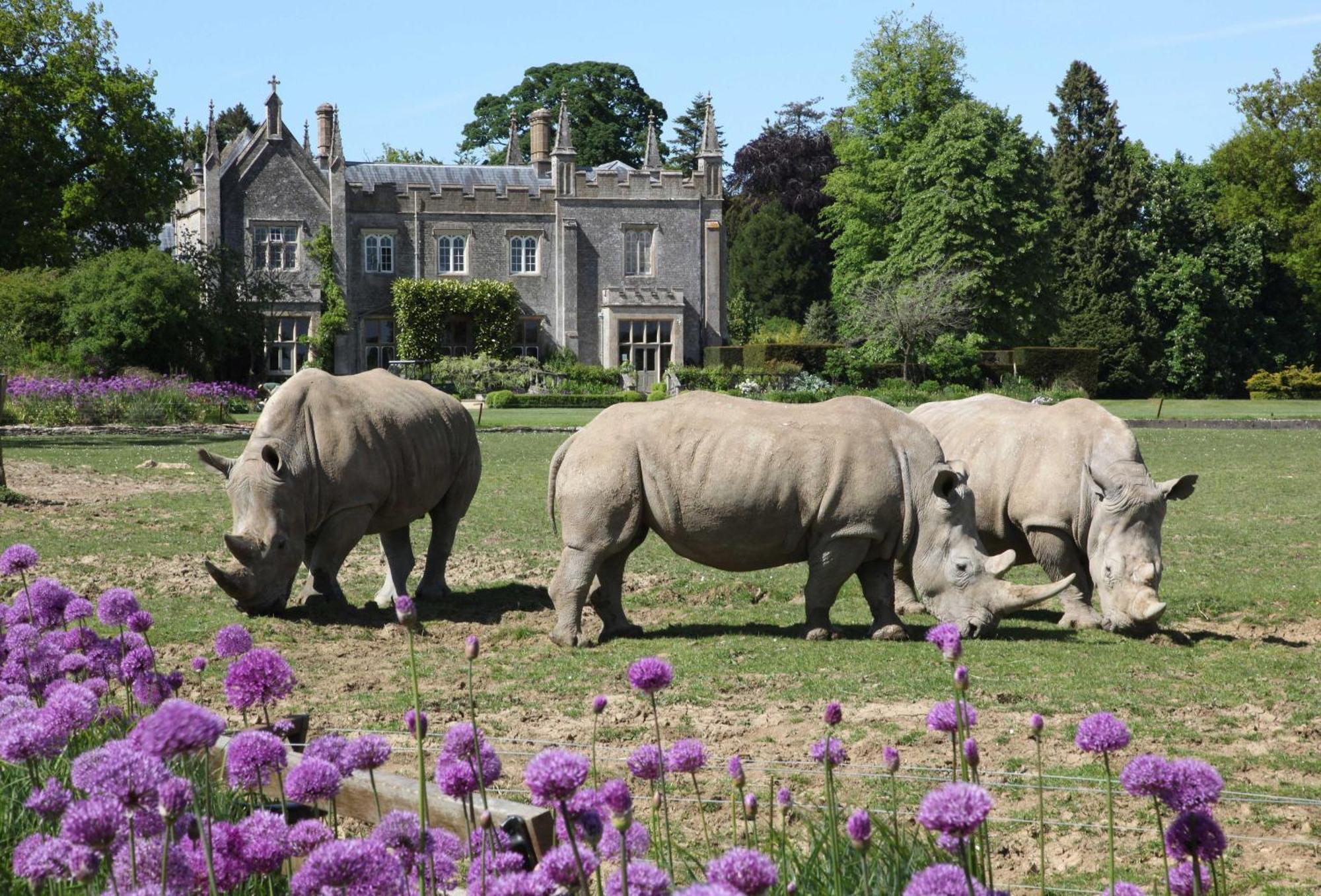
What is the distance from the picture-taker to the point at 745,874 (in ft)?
8.31

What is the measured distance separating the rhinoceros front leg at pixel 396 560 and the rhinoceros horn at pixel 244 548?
177cm

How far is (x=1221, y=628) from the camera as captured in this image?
11250 mm

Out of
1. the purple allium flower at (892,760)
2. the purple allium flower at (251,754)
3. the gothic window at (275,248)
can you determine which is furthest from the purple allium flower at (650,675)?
the gothic window at (275,248)

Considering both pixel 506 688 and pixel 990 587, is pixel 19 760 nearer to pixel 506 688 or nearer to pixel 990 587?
pixel 506 688

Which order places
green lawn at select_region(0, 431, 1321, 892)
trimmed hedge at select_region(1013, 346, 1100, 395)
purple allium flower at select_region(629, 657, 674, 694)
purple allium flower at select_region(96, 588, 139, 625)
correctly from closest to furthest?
purple allium flower at select_region(629, 657, 674, 694) → purple allium flower at select_region(96, 588, 139, 625) → green lawn at select_region(0, 431, 1321, 892) → trimmed hedge at select_region(1013, 346, 1100, 395)

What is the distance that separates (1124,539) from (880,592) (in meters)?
1.96

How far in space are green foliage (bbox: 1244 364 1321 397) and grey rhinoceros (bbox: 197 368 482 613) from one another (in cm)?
5390

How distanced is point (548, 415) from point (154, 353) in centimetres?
1266

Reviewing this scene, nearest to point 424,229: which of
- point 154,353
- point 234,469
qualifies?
point 154,353

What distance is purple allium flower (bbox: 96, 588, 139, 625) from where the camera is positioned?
5.25 metres

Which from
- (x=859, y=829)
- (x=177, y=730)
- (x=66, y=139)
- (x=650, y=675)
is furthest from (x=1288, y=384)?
(x=177, y=730)

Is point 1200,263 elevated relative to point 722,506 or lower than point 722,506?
elevated

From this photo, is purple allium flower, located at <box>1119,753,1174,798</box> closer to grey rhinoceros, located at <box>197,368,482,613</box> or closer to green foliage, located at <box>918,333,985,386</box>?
grey rhinoceros, located at <box>197,368,482,613</box>

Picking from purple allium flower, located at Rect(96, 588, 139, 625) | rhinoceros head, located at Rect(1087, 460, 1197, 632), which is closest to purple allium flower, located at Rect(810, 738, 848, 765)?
purple allium flower, located at Rect(96, 588, 139, 625)
